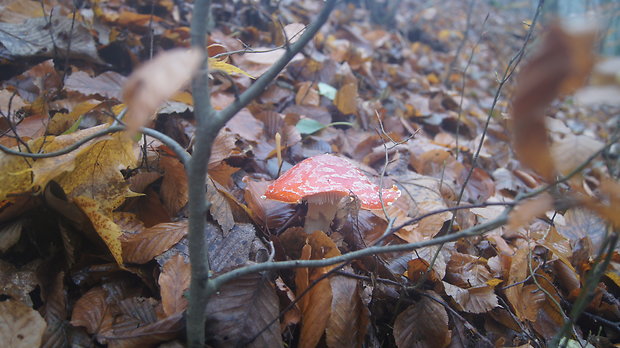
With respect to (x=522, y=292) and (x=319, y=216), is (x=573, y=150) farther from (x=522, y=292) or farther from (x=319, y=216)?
(x=522, y=292)

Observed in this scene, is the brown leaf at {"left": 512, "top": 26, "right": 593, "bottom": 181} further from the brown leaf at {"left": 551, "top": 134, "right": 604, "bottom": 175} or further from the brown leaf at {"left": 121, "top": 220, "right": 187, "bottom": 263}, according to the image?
the brown leaf at {"left": 121, "top": 220, "right": 187, "bottom": 263}

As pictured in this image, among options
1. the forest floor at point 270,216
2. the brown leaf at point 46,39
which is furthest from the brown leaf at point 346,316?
the brown leaf at point 46,39

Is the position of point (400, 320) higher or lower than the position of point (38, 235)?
lower

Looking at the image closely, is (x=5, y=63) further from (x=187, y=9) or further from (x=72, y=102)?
(x=187, y=9)

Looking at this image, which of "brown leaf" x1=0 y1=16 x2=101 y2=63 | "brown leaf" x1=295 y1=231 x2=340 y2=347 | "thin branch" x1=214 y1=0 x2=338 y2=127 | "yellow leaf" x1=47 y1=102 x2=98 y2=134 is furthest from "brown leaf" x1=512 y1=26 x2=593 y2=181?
"brown leaf" x1=0 y1=16 x2=101 y2=63

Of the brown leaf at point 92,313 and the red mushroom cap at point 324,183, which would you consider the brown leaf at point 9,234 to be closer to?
the brown leaf at point 92,313

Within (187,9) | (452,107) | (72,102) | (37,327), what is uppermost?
(187,9)

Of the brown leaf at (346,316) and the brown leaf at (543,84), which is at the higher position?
the brown leaf at (543,84)

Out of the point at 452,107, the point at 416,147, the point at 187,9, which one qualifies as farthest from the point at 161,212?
the point at 452,107
